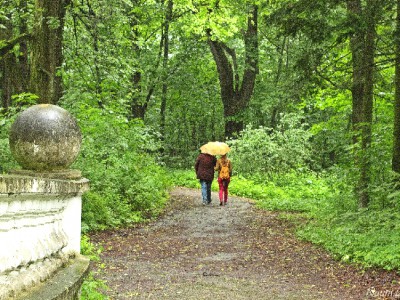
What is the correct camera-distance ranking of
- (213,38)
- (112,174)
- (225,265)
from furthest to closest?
(213,38)
(112,174)
(225,265)

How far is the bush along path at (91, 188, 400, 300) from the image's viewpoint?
23.2 ft

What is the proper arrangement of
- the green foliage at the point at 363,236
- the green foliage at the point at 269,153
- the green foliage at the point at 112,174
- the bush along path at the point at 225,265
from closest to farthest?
the bush along path at the point at 225,265, the green foliage at the point at 363,236, the green foliage at the point at 112,174, the green foliage at the point at 269,153

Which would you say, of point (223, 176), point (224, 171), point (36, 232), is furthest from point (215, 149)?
point (36, 232)

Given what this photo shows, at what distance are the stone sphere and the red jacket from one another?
40.7ft

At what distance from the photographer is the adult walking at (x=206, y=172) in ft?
55.4

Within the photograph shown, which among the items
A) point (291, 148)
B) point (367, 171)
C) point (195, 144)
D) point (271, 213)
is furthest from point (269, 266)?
point (195, 144)

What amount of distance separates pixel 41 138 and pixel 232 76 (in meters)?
23.6

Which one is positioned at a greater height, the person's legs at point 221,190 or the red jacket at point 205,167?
the red jacket at point 205,167

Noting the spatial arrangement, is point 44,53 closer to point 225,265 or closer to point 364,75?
point 225,265

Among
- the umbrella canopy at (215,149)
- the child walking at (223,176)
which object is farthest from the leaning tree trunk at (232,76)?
the child walking at (223,176)

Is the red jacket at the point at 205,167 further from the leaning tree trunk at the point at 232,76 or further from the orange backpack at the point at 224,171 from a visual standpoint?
the leaning tree trunk at the point at 232,76

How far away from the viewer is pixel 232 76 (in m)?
27.4

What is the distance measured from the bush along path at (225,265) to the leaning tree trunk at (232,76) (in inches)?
555

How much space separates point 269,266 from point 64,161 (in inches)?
210
